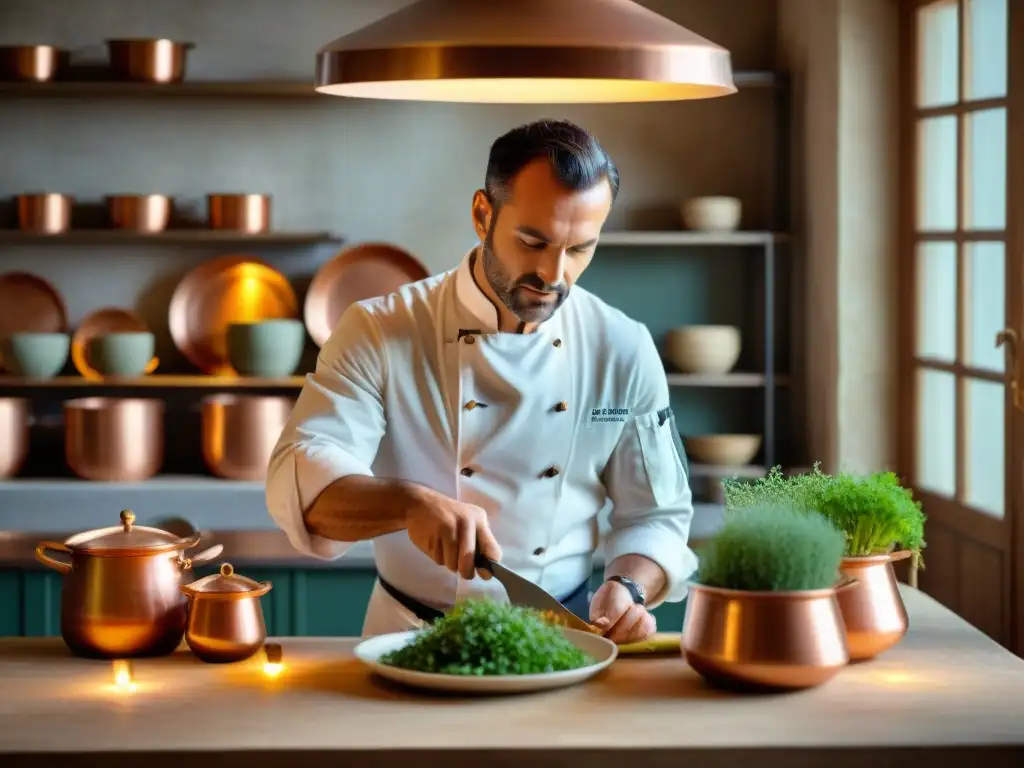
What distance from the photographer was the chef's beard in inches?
90.9

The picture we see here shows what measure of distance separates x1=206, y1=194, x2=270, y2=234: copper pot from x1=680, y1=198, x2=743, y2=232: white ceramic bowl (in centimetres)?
132

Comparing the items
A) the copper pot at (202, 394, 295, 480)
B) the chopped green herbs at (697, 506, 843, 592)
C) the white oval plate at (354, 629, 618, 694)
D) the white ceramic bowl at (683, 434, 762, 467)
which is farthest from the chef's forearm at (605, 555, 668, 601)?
the copper pot at (202, 394, 295, 480)

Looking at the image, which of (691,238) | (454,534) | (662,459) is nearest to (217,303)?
(691,238)

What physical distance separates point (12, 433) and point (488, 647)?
3.00m

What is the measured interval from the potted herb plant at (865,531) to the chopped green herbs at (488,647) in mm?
384

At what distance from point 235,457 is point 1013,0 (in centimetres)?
253

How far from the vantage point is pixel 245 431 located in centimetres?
441

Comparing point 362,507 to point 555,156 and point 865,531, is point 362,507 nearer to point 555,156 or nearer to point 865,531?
point 555,156

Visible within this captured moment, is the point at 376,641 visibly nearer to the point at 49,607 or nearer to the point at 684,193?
the point at 49,607

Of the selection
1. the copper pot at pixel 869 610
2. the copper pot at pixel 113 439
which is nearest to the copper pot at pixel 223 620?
the copper pot at pixel 869 610

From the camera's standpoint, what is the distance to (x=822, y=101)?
432 centimetres

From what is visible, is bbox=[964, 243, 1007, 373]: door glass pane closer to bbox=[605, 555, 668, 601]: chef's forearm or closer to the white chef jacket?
the white chef jacket

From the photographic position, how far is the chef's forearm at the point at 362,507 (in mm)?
2096

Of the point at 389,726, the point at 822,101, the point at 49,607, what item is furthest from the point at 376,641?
the point at 822,101
